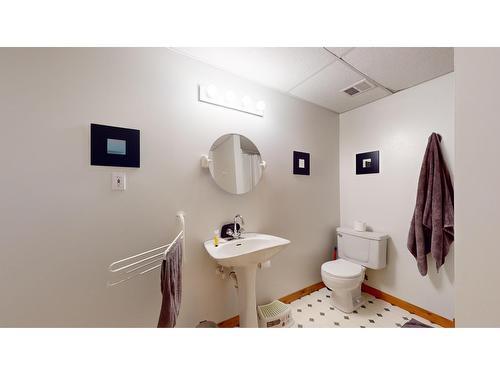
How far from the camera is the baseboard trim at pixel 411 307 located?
4.81ft

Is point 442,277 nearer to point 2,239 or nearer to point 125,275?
point 125,275

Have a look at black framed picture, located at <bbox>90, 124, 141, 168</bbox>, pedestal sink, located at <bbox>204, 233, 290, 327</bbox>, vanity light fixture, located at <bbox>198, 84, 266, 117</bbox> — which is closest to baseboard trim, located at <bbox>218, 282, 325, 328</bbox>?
pedestal sink, located at <bbox>204, 233, 290, 327</bbox>

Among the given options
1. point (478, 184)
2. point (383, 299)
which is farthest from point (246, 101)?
point (383, 299)

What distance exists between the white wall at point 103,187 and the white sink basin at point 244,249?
0.15m

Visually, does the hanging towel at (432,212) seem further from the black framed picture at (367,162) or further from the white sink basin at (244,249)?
the white sink basin at (244,249)

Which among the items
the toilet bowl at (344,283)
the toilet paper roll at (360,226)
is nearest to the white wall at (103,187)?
the toilet bowl at (344,283)

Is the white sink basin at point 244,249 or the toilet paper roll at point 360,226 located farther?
the toilet paper roll at point 360,226

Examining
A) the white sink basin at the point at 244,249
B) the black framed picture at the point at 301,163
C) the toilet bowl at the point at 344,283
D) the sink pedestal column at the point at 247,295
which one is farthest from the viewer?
the black framed picture at the point at 301,163

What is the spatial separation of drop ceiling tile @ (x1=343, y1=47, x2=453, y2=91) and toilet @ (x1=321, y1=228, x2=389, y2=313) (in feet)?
4.63

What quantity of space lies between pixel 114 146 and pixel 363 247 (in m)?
2.24

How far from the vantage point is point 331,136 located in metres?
2.13

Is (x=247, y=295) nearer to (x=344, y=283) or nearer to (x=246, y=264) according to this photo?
Result: (x=246, y=264)

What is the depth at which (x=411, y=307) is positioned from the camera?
5.37 ft

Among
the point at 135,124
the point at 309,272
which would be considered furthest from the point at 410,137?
the point at 135,124
